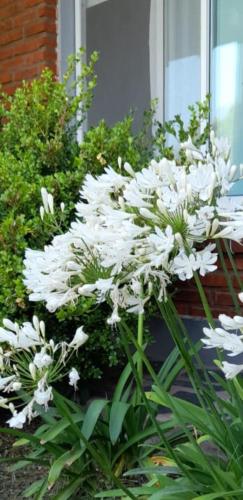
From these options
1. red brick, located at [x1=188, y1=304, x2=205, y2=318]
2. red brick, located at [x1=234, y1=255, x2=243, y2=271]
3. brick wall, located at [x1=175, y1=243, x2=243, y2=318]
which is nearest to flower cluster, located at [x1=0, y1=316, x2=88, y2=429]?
brick wall, located at [x1=175, y1=243, x2=243, y2=318]

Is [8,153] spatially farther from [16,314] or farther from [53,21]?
[53,21]

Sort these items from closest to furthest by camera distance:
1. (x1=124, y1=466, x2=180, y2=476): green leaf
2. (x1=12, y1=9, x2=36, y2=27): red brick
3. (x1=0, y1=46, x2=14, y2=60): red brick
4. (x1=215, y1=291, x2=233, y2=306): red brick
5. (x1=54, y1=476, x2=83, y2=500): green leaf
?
(x1=124, y1=466, x2=180, y2=476): green leaf < (x1=54, y1=476, x2=83, y2=500): green leaf < (x1=215, y1=291, x2=233, y2=306): red brick < (x1=12, y1=9, x2=36, y2=27): red brick < (x1=0, y1=46, x2=14, y2=60): red brick

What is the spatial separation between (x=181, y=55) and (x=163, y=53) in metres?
0.20

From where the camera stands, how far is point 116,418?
2.62m

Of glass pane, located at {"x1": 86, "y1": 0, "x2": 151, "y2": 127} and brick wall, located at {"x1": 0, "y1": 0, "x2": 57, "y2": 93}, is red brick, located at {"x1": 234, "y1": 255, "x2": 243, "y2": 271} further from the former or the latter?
brick wall, located at {"x1": 0, "y1": 0, "x2": 57, "y2": 93}

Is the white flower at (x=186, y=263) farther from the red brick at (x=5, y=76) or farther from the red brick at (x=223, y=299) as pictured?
the red brick at (x=5, y=76)

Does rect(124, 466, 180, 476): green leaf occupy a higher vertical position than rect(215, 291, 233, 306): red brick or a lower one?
lower

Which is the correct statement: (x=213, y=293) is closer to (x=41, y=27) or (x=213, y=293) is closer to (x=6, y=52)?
(x=41, y=27)

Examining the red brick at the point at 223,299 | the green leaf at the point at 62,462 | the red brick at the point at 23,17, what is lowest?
the green leaf at the point at 62,462

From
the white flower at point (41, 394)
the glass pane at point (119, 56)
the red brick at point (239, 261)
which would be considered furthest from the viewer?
the glass pane at point (119, 56)

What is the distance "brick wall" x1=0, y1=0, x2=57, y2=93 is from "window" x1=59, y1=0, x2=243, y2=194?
119 mm

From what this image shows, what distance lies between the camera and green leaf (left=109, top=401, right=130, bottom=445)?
8.46 ft

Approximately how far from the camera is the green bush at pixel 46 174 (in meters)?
3.36

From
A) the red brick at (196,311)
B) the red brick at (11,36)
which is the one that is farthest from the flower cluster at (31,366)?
the red brick at (11,36)
